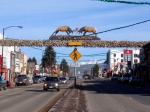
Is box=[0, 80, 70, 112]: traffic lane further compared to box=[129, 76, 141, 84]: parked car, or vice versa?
box=[129, 76, 141, 84]: parked car

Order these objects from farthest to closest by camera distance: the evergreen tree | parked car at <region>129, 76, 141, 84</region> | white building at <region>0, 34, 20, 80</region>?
the evergreen tree, white building at <region>0, 34, 20, 80</region>, parked car at <region>129, 76, 141, 84</region>

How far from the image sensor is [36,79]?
9369 cm

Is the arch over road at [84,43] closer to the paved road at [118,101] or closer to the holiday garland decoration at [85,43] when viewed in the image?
the holiday garland decoration at [85,43]

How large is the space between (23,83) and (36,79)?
778 inches

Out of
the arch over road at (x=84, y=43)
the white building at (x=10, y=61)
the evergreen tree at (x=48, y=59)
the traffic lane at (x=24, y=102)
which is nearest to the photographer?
the traffic lane at (x=24, y=102)

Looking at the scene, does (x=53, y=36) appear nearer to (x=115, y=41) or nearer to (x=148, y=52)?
(x=115, y=41)

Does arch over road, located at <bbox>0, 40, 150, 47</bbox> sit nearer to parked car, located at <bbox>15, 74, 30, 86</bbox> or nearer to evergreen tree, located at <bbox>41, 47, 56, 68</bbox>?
parked car, located at <bbox>15, 74, 30, 86</bbox>

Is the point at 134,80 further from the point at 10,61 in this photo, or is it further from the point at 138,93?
the point at 138,93

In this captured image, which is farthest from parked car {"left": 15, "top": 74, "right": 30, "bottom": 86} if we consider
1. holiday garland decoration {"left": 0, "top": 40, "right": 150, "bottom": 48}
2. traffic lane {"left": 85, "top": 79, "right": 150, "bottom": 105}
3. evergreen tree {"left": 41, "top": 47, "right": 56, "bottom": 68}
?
evergreen tree {"left": 41, "top": 47, "right": 56, "bottom": 68}

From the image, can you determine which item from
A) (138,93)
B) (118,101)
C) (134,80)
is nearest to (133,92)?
(138,93)

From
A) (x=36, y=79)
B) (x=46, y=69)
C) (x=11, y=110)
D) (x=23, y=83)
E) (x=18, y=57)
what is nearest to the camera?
(x=11, y=110)

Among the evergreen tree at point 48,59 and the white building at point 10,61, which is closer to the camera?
the white building at point 10,61

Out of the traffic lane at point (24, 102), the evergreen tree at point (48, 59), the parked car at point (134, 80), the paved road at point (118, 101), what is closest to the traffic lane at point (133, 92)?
the paved road at point (118, 101)

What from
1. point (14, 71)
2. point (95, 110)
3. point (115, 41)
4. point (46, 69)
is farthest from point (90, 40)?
point (46, 69)
